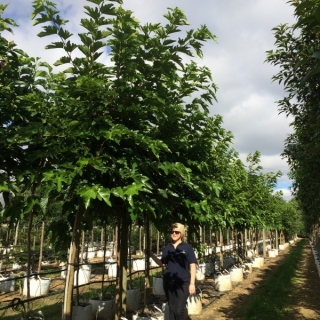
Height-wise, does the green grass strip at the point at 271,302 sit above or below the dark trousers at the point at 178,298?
below

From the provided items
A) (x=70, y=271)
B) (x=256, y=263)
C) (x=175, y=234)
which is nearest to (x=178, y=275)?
(x=175, y=234)

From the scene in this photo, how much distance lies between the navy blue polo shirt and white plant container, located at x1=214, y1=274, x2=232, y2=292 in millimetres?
7282

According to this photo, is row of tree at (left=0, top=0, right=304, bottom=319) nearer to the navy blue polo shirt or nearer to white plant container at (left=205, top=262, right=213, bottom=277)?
the navy blue polo shirt

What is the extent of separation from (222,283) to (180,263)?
7.42 metres

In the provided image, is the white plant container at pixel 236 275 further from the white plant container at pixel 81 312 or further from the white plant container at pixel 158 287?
the white plant container at pixel 81 312

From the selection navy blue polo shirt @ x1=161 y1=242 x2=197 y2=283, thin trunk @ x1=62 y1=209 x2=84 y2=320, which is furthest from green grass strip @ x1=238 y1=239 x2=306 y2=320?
thin trunk @ x1=62 y1=209 x2=84 y2=320

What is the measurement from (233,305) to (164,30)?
823 centimetres

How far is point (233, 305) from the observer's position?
9141mm

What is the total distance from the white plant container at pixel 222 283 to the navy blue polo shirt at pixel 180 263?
23.9 ft

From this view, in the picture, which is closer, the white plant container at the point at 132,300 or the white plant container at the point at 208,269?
the white plant container at the point at 132,300

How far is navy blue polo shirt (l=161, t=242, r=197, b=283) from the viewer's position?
159 inches

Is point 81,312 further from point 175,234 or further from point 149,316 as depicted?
point 175,234

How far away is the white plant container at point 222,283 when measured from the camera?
10734 mm

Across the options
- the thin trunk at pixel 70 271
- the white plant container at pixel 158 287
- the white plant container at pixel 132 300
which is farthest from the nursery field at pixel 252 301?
the thin trunk at pixel 70 271
